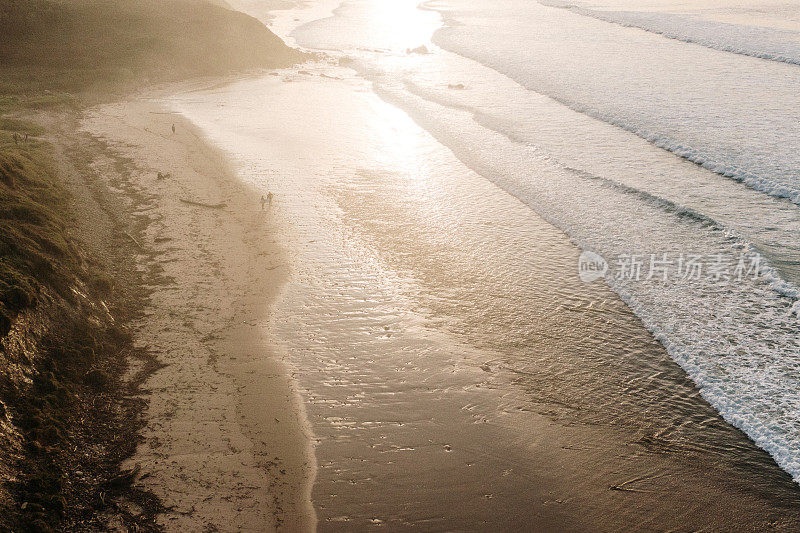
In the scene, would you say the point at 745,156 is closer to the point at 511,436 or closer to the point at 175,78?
the point at 511,436

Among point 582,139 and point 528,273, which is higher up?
point 582,139

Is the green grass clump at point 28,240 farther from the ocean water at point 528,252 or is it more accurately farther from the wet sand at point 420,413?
the ocean water at point 528,252

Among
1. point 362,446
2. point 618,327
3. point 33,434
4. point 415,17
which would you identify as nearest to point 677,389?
point 618,327

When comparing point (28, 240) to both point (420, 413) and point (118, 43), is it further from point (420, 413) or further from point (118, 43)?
point (118, 43)

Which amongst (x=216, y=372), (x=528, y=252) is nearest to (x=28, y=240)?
(x=216, y=372)

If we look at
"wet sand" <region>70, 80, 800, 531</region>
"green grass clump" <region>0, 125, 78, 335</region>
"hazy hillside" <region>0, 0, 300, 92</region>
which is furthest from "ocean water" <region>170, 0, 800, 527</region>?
"hazy hillside" <region>0, 0, 300, 92</region>

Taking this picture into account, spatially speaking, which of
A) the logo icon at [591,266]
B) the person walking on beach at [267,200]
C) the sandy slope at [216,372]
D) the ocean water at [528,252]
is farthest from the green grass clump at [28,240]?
the logo icon at [591,266]
